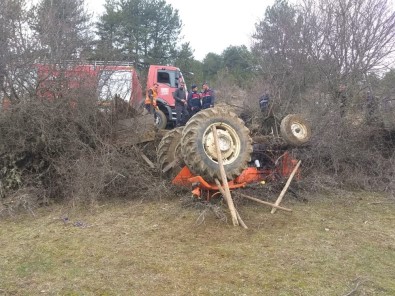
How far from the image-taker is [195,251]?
461cm

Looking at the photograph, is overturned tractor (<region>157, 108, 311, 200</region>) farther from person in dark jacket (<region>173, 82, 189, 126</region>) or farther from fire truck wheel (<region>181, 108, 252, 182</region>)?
person in dark jacket (<region>173, 82, 189, 126</region>)

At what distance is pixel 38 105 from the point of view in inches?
294

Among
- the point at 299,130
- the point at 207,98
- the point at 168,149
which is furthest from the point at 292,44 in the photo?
the point at 168,149

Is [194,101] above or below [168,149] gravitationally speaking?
above

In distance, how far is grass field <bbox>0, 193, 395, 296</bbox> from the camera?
382 centimetres

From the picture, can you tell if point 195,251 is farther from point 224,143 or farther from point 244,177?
point 244,177

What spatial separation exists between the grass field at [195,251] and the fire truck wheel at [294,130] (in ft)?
3.80

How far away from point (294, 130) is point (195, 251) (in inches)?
137

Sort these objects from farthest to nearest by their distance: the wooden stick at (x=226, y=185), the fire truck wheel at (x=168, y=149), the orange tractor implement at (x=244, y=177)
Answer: the fire truck wheel at (x=168, y=149) → the orange tractor implement at (x=244, y=177) → the wooden stick at (x=226, y=185)

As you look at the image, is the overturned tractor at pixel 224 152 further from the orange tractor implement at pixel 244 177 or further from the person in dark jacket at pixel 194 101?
the person in dark jacket at pixel 194 101

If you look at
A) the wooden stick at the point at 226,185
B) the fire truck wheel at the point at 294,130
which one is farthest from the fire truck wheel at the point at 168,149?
the fire truck wheel at the point at 294,130

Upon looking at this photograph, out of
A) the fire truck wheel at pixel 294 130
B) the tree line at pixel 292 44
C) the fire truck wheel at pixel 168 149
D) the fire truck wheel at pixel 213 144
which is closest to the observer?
the fire truck wheel at pixel 213 144

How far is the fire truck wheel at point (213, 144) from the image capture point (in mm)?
5797

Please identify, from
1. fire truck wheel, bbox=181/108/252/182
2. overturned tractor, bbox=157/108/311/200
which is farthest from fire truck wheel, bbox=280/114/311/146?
fire truck wheel, bbox=181/108/252/182
